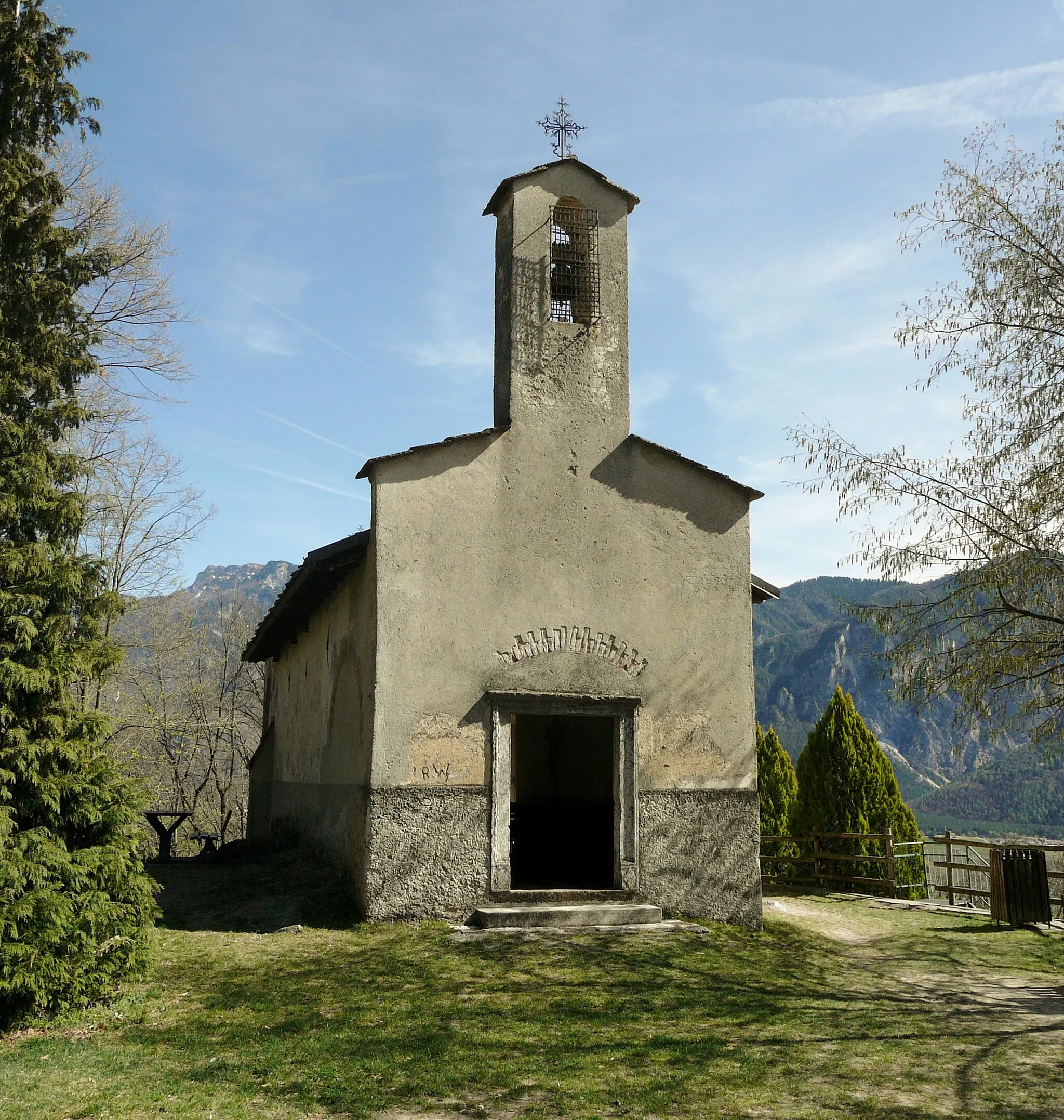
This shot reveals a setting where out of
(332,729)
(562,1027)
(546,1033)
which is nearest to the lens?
(546,1033)

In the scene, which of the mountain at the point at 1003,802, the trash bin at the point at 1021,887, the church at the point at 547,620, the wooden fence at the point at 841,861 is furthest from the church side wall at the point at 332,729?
the mountain at the point at 1003,802

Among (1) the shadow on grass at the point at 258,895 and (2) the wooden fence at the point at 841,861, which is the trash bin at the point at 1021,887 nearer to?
(2) the wooden fence at the point at 841,861

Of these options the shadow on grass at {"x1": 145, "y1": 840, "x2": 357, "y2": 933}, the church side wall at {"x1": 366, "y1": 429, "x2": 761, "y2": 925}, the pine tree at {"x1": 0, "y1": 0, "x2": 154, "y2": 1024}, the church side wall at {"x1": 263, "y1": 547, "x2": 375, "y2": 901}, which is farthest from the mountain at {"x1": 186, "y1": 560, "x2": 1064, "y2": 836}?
the pine tree at {"x1": 0, "y1": 0, "x2": 154, "y2": 1024}

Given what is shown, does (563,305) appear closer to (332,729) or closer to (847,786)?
(332,729)

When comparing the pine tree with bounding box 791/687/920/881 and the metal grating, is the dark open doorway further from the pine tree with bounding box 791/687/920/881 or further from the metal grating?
the metal grating

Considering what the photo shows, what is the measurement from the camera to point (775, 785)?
20609 mm

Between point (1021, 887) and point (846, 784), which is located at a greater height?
point (846, 784)

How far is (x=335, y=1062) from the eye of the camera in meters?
6.35

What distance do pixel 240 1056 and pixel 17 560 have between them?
4021 mm

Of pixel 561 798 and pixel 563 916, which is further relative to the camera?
pixel 561 798

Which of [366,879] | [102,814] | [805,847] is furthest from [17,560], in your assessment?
[805,847]

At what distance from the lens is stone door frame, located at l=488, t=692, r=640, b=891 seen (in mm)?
10344

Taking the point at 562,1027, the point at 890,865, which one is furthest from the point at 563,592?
the point at 890,865

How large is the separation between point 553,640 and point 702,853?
2941 millimetres
